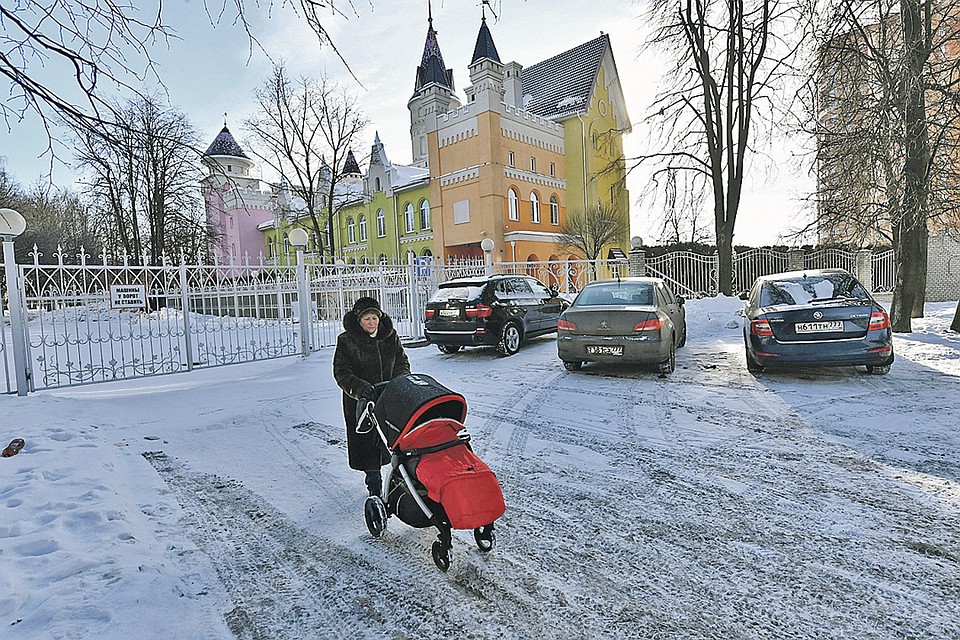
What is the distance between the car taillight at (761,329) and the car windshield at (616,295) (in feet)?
5.33

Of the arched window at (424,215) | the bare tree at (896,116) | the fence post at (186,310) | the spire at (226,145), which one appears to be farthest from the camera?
the spire at (226,145)

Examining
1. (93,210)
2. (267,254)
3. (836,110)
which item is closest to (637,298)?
(836,110)

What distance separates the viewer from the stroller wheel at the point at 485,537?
324 cm

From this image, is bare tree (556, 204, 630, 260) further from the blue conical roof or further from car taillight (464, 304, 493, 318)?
the blue conical roof

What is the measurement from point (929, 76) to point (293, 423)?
1205 cm

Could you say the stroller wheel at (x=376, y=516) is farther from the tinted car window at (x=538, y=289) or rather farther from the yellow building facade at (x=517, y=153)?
the yellow building facade at (x=517, y=153)

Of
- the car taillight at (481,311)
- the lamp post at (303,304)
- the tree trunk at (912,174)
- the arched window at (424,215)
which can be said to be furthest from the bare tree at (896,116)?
the arched window at (424,215)

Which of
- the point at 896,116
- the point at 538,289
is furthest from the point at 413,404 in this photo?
the point at 896,116

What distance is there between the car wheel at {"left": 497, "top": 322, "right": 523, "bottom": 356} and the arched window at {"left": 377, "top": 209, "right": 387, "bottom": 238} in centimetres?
2886

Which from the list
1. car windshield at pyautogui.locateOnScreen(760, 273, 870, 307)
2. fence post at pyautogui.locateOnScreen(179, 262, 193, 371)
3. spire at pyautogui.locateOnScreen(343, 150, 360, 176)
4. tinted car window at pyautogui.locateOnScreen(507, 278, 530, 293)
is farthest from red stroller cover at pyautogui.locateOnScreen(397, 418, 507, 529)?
spire at pyautogui.locateOnScreen(343, 150, 360, 176)

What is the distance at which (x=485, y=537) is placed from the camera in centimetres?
326

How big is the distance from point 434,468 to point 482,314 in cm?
819

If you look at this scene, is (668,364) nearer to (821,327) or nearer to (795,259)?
(821,327)

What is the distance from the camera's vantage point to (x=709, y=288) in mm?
21156
